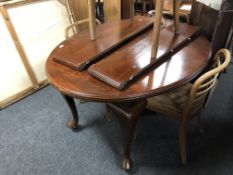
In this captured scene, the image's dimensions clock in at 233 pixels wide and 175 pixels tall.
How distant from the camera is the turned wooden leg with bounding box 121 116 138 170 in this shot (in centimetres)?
104

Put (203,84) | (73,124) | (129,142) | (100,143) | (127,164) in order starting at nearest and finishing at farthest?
(203,84) → (129,142) → (127,164) → (100,143) → (73,124)

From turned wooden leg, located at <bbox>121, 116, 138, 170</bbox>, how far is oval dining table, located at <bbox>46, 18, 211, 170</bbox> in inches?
8.7

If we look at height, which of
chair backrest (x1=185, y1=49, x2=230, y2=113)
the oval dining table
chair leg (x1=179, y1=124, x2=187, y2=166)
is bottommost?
chair leg (x1=179, y1=124, x2=187, y2=166)

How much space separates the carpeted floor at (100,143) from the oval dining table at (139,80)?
656 mm

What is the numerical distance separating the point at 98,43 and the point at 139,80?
515 mm

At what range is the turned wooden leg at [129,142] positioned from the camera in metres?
1.04

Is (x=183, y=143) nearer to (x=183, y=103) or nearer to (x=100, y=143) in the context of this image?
(x=183, y=103)

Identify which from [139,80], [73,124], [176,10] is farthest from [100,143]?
[176,10]

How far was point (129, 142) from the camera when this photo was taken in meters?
1.16

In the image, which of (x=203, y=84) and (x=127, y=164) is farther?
(x=127, y=164)

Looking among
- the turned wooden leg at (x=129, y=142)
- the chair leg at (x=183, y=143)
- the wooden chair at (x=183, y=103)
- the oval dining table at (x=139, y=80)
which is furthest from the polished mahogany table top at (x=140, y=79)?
the chair leg at (x=183, y=143)

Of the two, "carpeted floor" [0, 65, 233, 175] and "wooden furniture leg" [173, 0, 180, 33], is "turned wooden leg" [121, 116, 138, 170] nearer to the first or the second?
"carpeted floor" [0, 65, 233, 175]

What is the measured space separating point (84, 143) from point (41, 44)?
1.26 m

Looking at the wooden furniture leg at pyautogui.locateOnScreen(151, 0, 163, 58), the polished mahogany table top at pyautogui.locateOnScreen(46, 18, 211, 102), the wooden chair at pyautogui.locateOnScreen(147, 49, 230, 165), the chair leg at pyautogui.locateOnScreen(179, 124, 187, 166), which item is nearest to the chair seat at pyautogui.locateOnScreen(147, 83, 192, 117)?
the wooden chair at pyautogui.locateOnScreen(147, 49, 230, 165)
